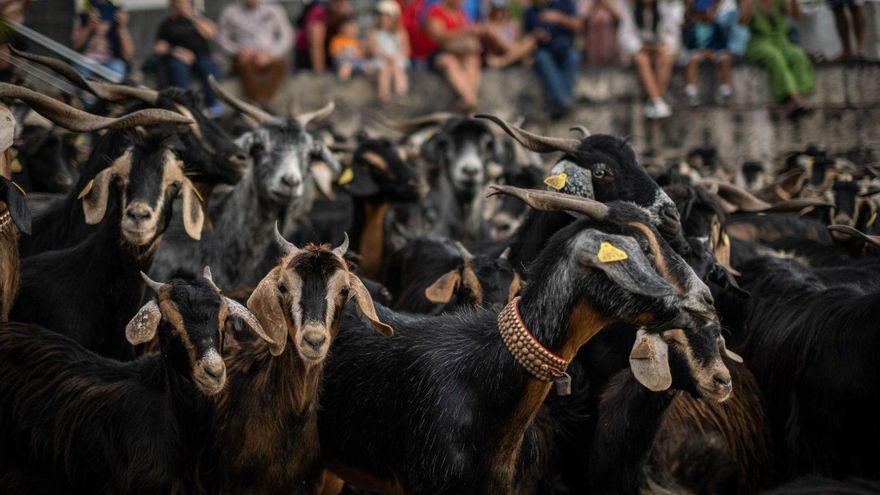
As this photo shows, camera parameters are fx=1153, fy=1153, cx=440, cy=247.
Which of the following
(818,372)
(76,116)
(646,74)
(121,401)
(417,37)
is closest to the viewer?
(121,401)

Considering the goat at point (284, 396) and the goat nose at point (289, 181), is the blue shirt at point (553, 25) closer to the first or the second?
the goat nose at point (289, 181)

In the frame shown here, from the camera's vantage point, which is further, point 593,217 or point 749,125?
point 749,125

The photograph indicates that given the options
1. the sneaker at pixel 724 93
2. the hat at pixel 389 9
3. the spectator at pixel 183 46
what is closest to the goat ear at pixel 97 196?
the spectator at pixel 183 46

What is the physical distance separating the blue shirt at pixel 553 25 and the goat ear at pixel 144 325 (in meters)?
10.7

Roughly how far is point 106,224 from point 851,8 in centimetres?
1222

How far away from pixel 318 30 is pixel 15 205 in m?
10.3

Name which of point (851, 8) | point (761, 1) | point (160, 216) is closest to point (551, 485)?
point (160, 216)

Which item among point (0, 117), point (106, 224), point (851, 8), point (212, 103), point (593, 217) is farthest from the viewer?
point (851, 8)

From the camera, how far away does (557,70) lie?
15117mm

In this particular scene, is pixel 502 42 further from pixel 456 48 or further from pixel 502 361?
pixel 502 361

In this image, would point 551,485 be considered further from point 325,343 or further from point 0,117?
point 0,117

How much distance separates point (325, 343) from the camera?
496cm

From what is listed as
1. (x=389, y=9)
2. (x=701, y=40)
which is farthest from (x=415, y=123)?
(x=701, y=40)

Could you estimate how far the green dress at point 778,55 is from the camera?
14.9 m
